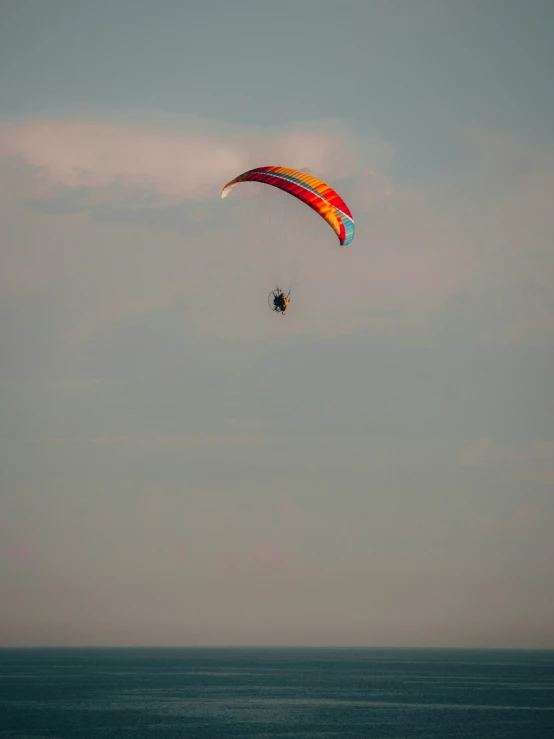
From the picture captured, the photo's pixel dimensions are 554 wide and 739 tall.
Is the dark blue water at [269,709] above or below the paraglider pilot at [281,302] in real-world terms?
below

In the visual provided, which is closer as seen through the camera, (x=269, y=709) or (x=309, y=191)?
(x=309, y=191)

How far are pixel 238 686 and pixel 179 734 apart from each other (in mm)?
61800

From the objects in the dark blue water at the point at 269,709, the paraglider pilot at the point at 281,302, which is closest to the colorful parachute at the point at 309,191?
the paraglider pilot at the point at 281,302

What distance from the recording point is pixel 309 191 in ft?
193

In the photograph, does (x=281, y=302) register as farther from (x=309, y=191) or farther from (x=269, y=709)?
(x=269, y=709)

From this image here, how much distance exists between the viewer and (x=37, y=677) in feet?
531

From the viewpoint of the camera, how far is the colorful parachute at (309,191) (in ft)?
194

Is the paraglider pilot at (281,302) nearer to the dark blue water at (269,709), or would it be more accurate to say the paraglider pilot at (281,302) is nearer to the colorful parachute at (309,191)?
the colorful parachute at (309,191)

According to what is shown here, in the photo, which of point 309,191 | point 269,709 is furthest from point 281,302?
point 269,709

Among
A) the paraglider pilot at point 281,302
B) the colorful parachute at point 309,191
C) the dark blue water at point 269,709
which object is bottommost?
the dark blue water at point 269,709

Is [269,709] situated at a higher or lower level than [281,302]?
lower

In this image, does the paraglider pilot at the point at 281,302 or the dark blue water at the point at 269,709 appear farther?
the dark blue water at the point at 269,709

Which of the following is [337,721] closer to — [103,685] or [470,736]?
[470,736]

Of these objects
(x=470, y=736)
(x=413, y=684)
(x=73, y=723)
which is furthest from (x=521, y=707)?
(x=73, y=723)
